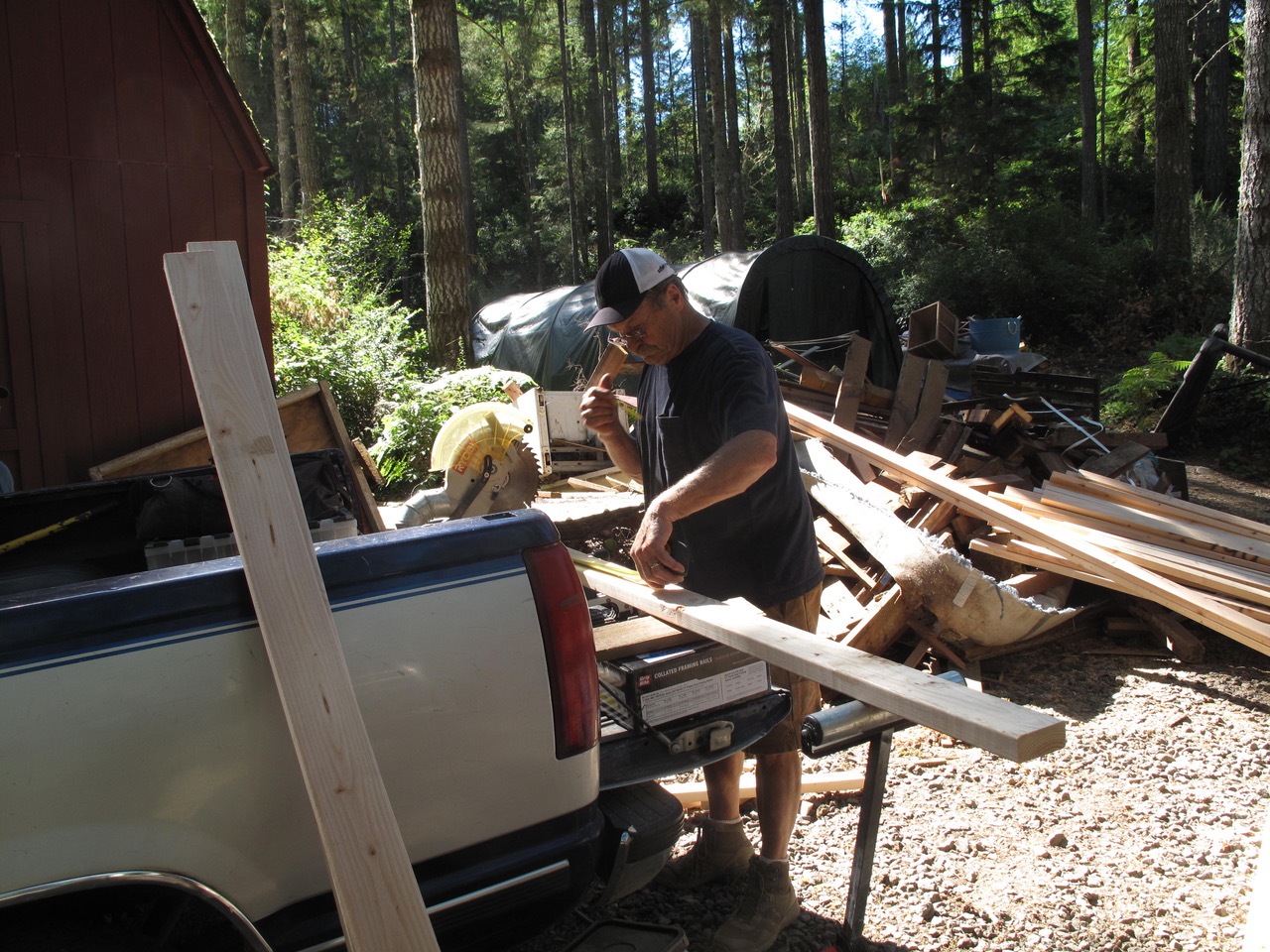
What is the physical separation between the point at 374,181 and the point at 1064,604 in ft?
137

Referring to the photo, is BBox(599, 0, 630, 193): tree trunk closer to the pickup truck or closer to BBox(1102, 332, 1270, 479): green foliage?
BBox(1102, 332, 1270, 479): green foliage

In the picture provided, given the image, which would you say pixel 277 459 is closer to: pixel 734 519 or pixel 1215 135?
pixel 734 519

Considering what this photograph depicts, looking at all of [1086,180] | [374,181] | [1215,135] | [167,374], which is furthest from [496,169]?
[167,374]

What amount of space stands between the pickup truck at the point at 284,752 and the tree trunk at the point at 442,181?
9.91 meters

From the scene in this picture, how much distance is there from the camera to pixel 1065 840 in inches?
136

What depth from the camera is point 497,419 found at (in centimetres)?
628

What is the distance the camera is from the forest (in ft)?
Result: 48.1

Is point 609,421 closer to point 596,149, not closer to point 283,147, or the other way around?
point 283,147

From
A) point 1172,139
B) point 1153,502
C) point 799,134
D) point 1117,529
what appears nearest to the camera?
point 1117,529

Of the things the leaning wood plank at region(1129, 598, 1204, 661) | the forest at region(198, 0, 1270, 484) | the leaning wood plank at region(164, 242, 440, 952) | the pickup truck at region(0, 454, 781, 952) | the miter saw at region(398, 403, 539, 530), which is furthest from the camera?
the forest at region(198, 0, 1270, 484)

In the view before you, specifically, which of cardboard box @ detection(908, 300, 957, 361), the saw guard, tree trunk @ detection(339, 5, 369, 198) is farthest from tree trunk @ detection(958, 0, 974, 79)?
the saw guard

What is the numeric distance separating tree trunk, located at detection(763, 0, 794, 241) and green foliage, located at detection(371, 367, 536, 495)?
15386 millimetres

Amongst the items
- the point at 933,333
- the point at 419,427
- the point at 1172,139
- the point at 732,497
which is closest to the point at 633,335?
the point at 732,497

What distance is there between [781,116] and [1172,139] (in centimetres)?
1047
